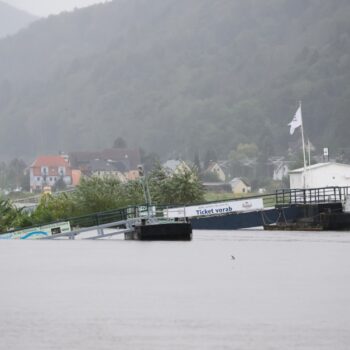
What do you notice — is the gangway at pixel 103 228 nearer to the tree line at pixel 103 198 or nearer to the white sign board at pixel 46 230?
the white sign board at pixel 46 230

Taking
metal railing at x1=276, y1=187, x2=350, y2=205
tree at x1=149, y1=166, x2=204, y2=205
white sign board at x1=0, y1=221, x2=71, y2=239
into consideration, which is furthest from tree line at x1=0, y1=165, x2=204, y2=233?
metal railing at x1=276, y1=187, x2=350, y2=205

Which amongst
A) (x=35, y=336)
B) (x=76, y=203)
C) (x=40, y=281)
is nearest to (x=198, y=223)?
(x=76, y=203)

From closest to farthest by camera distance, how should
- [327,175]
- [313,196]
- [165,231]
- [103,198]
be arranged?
1. [165,231]
2. [313,196]
3. [103,198]
4. [327,175]

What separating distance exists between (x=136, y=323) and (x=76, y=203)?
249 ft

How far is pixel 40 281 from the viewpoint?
45938 millimetres

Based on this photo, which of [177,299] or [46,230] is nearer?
[177,299]

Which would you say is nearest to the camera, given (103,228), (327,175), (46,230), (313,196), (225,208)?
(103,228)

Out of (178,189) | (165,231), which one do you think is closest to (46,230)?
(165,231)

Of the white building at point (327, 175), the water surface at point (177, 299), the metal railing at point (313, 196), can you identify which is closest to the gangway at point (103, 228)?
the water surface at point (177, 299)

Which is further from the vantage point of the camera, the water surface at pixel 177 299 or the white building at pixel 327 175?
the white building at pixel 327 175

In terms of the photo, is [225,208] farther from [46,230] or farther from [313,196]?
[46,230]

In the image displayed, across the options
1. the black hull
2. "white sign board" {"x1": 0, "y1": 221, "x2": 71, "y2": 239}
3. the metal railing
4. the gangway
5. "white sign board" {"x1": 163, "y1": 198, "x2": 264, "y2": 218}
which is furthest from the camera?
"white sign board" {"x1": 163, "y1": 198, "x2": 264, "y2": 218}

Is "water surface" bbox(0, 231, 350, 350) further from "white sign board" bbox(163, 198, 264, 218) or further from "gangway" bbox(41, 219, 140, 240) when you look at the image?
"white sign board" bbox(163, 198, 264, 218)

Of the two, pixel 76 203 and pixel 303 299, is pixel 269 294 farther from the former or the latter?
pixel 76 203
